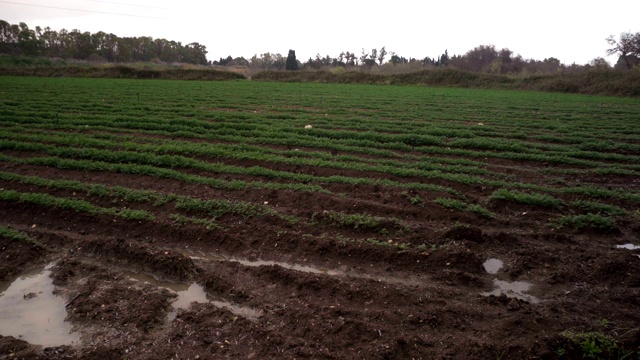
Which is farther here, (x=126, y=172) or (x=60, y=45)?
(x=60, y=45)

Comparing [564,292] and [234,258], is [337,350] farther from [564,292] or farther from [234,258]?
[564,292]

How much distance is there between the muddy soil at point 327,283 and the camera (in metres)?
4.18

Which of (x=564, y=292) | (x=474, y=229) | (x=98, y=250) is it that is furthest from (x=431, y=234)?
(x=98, y=250)

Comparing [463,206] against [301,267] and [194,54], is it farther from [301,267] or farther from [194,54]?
[194,54]

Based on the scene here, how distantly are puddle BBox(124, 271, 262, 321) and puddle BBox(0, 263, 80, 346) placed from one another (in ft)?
3.19

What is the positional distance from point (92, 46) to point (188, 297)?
4176 inches

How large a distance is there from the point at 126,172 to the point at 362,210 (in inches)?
235

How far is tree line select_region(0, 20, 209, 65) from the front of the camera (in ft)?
256

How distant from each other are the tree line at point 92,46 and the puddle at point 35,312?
294 ft

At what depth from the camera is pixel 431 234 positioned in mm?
6691

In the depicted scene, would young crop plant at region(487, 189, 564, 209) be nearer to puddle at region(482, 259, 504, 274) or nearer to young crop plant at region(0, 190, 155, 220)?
puddle at region(482, 259, 504, 274)

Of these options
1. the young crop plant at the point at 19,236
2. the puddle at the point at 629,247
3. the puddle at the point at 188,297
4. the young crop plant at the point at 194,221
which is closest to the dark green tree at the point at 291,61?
the young crop plant at the point at 194,221

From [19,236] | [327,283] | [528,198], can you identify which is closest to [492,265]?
[327,283]

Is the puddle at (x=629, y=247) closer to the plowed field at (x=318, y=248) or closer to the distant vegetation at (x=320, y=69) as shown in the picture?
the plowed field at (x=318, y=248)
